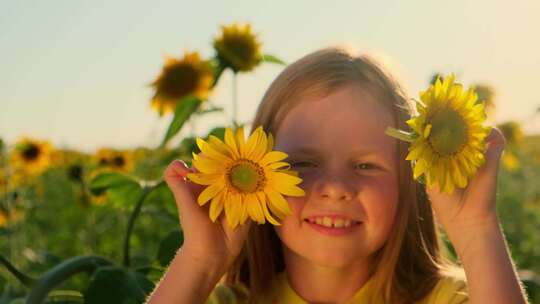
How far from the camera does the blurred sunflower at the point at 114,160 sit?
3.54 meters

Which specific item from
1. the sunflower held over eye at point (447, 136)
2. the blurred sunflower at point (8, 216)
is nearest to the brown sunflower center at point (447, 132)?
the sunflower held over eye at point (447, 136)

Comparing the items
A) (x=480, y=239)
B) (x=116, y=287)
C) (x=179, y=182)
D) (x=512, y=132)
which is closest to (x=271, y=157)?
(x=179, y=182)

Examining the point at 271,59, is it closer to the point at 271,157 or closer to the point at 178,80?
the point at 178,80

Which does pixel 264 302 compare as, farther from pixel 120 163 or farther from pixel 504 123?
pixel 504 123

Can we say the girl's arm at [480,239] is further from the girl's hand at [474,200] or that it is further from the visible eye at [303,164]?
the visible eye at [303,164]

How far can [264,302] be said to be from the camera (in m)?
1.50

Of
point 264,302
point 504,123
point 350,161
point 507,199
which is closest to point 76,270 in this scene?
point 264,302

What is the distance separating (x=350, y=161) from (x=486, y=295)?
283 mm

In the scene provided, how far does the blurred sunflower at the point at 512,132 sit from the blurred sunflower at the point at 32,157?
2035 mm

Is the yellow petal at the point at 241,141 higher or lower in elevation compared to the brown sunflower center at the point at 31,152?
higher

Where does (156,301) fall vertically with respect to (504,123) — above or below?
below

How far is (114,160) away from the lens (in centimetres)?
356

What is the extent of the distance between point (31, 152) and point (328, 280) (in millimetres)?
2763

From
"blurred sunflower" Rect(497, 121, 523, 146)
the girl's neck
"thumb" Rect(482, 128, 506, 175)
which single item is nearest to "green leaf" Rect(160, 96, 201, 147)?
the girl's neck
